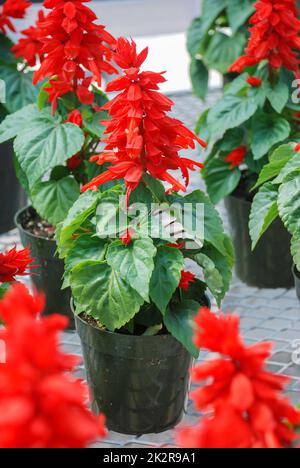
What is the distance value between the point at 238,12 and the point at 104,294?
5.97ft

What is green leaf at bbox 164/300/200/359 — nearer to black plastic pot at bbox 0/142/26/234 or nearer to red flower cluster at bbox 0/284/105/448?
red flower cluster at bbox 0/284/105/448

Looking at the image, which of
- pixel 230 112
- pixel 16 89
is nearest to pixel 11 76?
pixel 16 89

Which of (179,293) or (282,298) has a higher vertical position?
(179,293)

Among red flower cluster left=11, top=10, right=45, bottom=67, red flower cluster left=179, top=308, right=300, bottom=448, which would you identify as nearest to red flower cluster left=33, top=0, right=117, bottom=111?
red flower cluster left=11, top=10, right=45, bottom=67

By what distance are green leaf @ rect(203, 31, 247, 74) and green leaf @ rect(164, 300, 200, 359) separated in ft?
5.46

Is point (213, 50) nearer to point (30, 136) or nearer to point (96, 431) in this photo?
point (30, 136)

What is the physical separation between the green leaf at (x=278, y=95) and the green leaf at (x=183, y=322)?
0.77m

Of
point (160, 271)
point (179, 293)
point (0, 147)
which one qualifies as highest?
point (160, 271)

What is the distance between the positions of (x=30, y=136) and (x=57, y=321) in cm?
153

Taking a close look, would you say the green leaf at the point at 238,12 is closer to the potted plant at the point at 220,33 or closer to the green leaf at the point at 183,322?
the potted plant at the point at 220,33

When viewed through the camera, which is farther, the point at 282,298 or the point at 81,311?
the point at 282,298

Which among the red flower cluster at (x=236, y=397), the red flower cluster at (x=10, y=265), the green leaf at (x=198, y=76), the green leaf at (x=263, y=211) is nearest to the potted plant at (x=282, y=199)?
the green leaf at (x=263, y=211)
